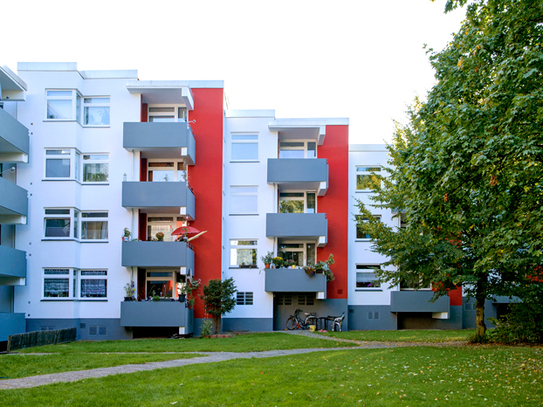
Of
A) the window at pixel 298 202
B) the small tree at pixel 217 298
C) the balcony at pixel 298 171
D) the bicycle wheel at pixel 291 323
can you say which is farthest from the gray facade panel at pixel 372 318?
the small tree at pixel 217 298

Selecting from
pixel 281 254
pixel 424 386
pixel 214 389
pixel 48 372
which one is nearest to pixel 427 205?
pixel 424 386

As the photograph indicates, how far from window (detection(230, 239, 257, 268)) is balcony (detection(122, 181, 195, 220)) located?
167 inches

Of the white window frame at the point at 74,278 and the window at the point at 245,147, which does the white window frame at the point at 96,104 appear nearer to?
the window at the point at 245,147

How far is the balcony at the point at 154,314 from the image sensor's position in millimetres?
23016

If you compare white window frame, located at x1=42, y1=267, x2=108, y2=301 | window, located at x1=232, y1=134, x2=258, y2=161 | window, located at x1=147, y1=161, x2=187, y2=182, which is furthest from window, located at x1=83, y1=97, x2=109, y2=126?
white window frame, located at x1=42, y1=267, x2=108, y2=301

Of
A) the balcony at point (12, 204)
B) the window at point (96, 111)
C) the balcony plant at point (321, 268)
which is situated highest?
the window at point (96, 111)

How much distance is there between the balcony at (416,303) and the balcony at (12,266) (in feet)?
55.7

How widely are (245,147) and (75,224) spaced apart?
887cm

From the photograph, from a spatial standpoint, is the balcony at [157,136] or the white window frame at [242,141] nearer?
the balcony at [157,136]

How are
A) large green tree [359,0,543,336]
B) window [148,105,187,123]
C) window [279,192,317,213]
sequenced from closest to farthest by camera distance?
large green tree [359,0,543,336], window [148,105,187,123], window [279,192,317,213]

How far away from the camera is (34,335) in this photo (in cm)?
1897

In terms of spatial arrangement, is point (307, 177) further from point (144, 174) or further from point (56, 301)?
point (56, 301)

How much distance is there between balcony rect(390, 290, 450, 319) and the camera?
27141mm

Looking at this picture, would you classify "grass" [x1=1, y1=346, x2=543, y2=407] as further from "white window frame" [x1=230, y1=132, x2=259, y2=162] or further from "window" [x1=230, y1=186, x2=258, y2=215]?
"white window frame" [x1=230, y1=132, x2=259, y2=162]
